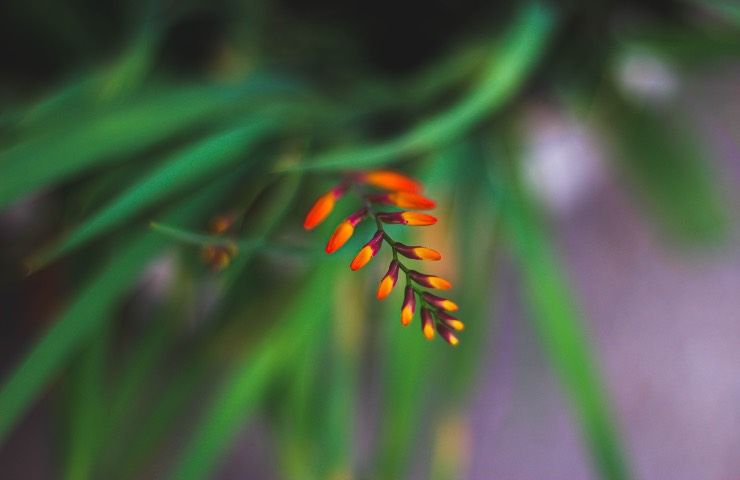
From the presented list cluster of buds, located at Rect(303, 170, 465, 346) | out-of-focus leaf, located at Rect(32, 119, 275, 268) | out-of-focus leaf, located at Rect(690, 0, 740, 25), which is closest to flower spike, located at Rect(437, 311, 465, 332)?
cluster of buds, located at Rect(303, 170, 465, 346)

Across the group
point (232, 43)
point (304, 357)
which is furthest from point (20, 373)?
point (232, 43)

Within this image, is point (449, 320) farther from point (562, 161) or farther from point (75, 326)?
point (562, 161)

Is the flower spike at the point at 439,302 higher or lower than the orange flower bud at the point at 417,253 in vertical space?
lower

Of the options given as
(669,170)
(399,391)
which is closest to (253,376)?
(399,391)

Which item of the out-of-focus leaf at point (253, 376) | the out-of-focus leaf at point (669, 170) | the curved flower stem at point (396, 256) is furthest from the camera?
the out-of-focus leaf at point (669, 170)

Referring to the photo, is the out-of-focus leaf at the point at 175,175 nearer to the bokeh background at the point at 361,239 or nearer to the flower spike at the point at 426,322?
the bokeh background at the point at 361,239

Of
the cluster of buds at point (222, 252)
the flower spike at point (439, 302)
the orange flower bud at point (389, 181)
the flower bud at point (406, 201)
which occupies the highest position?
the orange flower bud at point (389, 181)

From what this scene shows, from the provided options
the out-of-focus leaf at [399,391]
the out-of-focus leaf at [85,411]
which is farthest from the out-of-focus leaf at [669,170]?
the out-of-focus leaf at [85,411]

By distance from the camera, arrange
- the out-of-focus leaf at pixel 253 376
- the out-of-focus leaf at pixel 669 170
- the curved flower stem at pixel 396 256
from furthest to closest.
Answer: the out-of-focus leaf at pixel 669 170, the out-of-focus leaf at pixel 253 376, the curved flower stem at pixel 396 256

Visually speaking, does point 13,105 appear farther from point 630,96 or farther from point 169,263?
point 630,96

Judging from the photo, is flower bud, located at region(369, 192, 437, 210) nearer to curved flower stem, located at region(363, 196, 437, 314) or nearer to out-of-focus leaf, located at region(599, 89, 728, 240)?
curved flower stem, located at region(363, 196, 437, 314)
